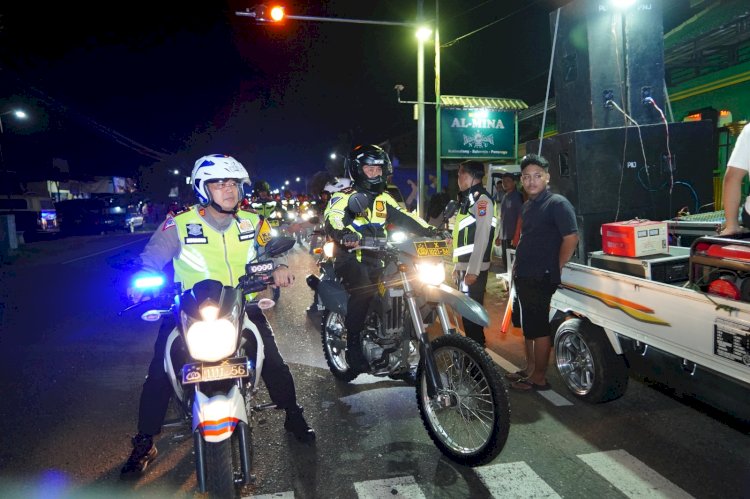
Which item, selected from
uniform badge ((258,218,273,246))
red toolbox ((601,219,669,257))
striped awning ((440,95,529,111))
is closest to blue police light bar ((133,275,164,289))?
uniform badge ((258,218,273,246))

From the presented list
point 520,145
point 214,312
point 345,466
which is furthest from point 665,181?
point 520,145

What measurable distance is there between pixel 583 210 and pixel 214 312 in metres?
5.03

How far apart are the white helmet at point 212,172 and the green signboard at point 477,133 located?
661 inches

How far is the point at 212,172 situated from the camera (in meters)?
3.40

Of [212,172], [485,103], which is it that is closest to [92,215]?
[485,103]

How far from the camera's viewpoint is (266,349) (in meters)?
3.75

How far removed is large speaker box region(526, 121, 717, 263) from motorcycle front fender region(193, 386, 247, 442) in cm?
484

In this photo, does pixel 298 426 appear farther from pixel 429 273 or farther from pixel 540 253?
pixel 540 253

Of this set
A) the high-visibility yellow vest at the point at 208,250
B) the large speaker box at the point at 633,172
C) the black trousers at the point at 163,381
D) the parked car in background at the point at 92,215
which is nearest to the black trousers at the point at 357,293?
the black trousers at the point at 163,381

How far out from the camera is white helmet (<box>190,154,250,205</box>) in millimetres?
3402

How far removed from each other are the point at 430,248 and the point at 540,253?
4.70ft

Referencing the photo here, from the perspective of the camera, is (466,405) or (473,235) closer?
(466,405)

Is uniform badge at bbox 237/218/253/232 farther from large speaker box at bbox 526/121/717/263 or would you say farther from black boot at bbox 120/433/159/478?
large speaker box at bbox 526/121/717/263

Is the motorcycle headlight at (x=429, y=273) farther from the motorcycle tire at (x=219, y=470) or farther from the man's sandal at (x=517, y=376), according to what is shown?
the man's sandal at (x=517, y=376)
